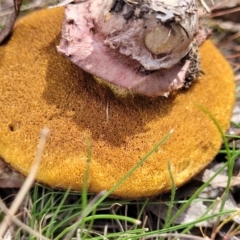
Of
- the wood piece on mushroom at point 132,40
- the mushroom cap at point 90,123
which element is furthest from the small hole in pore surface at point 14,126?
the wood piece on mushroom at point 132,40

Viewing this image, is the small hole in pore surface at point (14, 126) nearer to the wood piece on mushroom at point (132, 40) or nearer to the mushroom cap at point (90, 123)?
the mushroom cap at point (90, 123)

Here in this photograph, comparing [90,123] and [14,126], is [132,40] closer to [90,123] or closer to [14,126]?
[90,123]

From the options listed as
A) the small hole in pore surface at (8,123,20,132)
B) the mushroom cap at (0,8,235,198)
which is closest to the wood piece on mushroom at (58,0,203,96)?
the mushroom cap at (0,8,235,198)

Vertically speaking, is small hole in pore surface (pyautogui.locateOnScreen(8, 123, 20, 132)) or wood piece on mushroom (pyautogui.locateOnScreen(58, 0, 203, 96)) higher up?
wood piece on mushroom (pyautogui.locateOnScreen(58, 0, 203, 96))

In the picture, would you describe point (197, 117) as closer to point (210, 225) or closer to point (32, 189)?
point (210, 225)

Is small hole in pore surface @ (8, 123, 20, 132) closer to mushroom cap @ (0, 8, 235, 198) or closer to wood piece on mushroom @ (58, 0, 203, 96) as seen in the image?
mushroom cap @ (0, 8, 235, 198)
